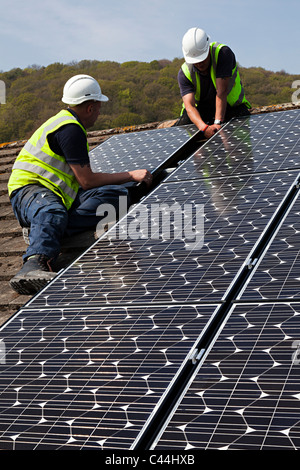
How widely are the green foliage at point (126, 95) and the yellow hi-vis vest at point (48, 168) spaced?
2390cm

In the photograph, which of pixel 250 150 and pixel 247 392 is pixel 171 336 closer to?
pixel 247 392

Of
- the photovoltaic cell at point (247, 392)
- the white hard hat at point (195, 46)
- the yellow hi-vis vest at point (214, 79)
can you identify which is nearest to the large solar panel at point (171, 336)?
the photovoltaic cell at point (247, 392)

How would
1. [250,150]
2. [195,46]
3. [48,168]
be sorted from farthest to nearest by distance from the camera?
[195,46]
[250,150]
[48,168]

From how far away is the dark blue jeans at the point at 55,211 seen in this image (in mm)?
6027

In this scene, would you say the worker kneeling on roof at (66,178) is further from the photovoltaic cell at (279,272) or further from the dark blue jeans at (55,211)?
the photovoltaic cell at (279,272)

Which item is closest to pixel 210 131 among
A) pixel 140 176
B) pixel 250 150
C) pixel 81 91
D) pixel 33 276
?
pixel 250 150

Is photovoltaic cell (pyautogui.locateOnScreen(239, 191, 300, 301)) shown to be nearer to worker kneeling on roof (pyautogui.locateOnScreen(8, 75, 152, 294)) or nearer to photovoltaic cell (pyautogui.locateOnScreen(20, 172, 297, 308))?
photovoltaic cell (pyautogui.locateOnScreen(20, 172, 297, 308))

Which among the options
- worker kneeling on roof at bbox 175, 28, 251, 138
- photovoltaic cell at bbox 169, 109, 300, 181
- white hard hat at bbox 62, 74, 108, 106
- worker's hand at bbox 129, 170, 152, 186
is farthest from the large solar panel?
worker kneeling on roof at bbox 175, 28, 251, 138

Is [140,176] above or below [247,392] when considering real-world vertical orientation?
above

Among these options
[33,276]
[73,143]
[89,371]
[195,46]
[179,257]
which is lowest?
[33,276]

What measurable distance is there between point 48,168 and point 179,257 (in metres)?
2.61

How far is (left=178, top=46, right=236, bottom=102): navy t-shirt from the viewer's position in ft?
29.0

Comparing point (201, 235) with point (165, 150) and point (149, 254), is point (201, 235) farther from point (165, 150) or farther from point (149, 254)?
point (165, 150)

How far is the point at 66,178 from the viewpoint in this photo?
663 centimetres
